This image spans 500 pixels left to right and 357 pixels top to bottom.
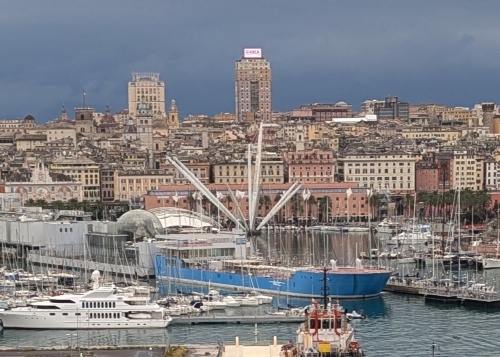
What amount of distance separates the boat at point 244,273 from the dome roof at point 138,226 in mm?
1240

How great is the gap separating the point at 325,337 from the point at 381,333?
41.5 ft

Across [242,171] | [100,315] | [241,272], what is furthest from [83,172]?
[100,315]

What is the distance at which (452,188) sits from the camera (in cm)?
7138

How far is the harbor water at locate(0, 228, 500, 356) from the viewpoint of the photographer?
89.0 feet

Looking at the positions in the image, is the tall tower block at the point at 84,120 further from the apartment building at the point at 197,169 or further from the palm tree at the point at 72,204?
the palm tree at the point at 72,204

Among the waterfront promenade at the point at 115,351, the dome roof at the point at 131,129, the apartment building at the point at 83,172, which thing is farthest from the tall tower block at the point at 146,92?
the waterfront promenade at the point at 115,351

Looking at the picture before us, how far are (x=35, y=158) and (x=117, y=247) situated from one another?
37.4m

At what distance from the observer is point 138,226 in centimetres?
4394

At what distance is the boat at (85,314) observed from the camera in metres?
29.8

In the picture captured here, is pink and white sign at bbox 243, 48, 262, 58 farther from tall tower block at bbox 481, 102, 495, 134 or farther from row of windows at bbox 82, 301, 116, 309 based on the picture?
row of windows at bbox 82, 301, 116, 309

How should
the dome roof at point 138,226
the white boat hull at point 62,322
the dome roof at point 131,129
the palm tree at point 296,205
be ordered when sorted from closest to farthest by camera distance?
1. the white boat hull at point 62,322
2. the dome roof at point 138,226
3. the palm tree at point 296,205
4. the dome roof at point 131,129

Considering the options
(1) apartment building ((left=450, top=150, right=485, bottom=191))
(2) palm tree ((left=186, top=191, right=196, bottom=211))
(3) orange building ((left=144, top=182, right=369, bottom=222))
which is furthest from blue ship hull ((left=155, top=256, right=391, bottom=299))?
(1) apartment building ((left=450, top=150, right=485, bottom=191))

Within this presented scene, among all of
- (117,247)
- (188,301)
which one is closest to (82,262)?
(117,247)

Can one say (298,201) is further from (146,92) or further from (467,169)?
(146,92)
